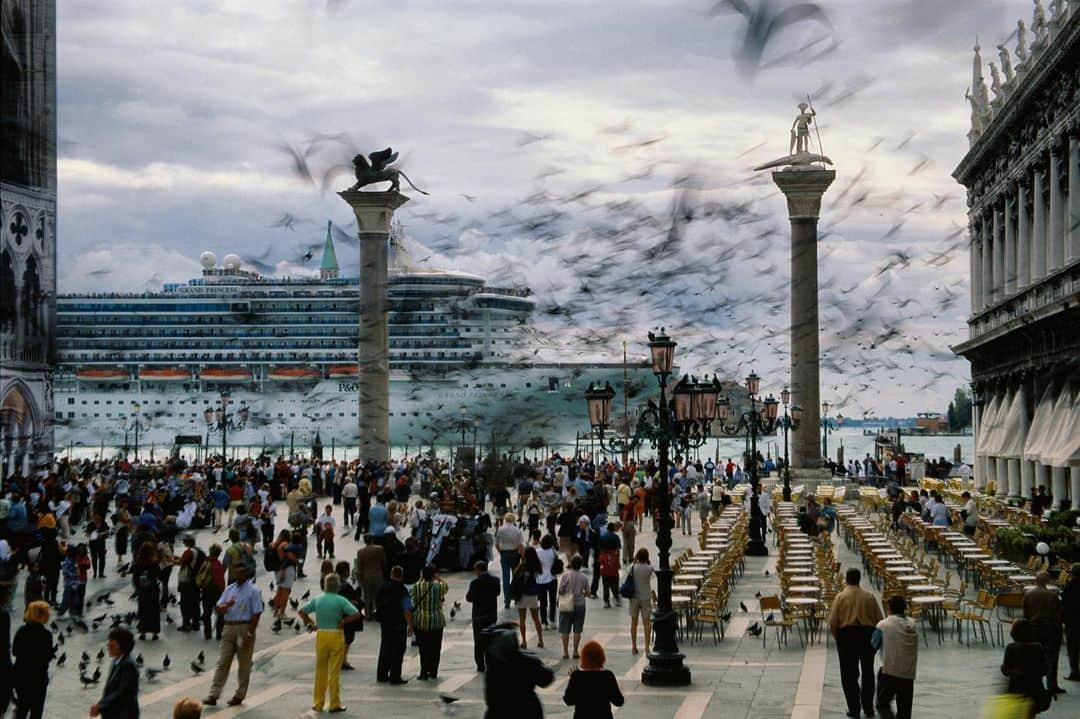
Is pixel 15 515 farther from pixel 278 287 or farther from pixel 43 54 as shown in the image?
pixel 278 287

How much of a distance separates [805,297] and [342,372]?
1481 inches

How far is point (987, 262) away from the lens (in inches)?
1841

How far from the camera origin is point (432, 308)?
7644 cm

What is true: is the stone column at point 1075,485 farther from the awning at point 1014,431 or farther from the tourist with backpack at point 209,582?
the tourist with backpack at point 209,582

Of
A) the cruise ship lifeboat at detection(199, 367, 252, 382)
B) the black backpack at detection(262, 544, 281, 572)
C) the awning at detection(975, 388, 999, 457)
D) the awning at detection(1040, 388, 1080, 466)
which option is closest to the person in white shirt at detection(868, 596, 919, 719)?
the black backpack at detection(262, 544, 281, 572)

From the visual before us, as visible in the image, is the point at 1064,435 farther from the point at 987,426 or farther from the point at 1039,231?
the point at 987,426

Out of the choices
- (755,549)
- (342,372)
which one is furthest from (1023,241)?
(342,372)

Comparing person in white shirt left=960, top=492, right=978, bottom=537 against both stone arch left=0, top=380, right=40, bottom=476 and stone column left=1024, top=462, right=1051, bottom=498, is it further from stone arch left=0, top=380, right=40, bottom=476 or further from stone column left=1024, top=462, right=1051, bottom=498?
stone arch left=0, top=380, right=40, bottom=476

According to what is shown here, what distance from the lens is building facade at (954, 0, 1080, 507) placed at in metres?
31.7

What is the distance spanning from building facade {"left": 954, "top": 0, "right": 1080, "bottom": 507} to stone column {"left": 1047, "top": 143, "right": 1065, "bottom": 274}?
1.3 inches

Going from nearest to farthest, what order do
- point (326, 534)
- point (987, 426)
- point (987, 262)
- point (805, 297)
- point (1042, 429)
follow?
point (326, 534) < point (1042, 429) < point (987, 426) < point (805, 297) < point (987, 262)

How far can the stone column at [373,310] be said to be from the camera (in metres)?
45.5

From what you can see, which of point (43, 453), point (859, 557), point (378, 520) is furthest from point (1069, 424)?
point (43, 453)

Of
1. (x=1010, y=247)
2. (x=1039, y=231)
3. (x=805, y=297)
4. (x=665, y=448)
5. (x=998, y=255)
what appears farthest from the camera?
(x=805, y=297)
